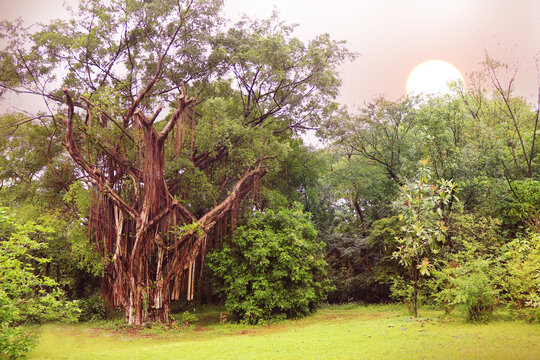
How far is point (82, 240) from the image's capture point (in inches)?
552

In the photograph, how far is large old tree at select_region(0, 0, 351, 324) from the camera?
1263cm

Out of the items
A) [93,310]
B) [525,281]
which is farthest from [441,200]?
[93,310]

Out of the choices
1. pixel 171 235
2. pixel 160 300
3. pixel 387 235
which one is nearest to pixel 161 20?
pixel 171 235

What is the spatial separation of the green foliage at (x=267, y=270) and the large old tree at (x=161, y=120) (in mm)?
975

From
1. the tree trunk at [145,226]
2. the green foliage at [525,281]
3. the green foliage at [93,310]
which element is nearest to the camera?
the green foliage at [525,281]

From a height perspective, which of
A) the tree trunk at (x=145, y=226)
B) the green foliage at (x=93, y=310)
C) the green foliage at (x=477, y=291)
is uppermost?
the tree trunk at (x=145, y=226)

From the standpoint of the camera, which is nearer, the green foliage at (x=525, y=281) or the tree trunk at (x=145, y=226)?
the green foliage at (x=525, y=281)

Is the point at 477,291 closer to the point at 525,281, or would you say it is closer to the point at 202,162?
the point at 525,281

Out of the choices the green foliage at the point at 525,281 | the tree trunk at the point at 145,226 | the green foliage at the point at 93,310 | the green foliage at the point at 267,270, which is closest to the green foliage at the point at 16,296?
the tree trunk at the point at 145,226

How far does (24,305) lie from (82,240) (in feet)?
29.0

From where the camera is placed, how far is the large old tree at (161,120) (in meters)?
12.6

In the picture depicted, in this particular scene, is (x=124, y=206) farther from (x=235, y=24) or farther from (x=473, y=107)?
(x=473, y=107)

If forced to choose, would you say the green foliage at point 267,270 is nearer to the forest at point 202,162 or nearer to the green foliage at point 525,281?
the forest at point 202,162

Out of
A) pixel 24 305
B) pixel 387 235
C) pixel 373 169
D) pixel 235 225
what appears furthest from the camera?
pixel 373 169
